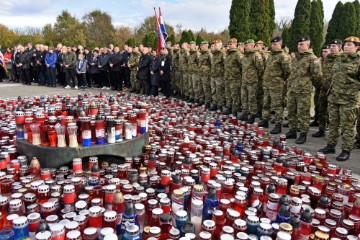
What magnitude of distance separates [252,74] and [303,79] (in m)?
1.73

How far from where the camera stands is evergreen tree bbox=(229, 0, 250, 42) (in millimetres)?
22047

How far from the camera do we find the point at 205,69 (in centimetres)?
1024

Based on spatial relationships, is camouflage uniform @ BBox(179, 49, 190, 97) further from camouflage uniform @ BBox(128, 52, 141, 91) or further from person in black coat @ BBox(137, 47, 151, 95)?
camouflage uniform @ BBox(128, 52, 141, 91)

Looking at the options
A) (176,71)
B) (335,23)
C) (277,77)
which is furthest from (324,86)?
(335,23)

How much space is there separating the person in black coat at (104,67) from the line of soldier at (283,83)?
14.6 ft

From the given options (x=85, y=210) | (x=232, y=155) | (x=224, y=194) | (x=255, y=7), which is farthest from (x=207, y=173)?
(x=255, y=7)

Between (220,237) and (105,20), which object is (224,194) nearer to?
(220,237)

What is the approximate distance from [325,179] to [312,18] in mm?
22676

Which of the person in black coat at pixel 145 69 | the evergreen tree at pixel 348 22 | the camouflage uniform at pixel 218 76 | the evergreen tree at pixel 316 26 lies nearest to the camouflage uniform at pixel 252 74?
the camouflage uniform at pixel 218 76

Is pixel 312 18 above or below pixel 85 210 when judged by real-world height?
above

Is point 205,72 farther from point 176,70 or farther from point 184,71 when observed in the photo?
point 176,70

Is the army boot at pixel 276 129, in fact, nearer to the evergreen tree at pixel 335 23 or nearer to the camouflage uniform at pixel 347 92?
the camouflage uniform at pixel 347 92

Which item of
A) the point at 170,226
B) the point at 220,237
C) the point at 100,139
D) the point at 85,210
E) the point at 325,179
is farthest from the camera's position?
the point at 100,139

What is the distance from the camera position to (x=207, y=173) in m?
3.82
